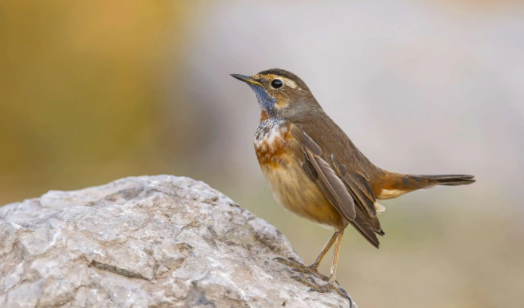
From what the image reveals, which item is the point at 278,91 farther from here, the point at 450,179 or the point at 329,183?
the point at 450,179

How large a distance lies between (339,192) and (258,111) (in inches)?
241

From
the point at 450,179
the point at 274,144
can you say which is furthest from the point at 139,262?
the point at 450,179

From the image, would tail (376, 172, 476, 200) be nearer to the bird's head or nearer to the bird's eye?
the bird's head

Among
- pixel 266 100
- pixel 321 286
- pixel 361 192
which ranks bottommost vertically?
pixel 321 286

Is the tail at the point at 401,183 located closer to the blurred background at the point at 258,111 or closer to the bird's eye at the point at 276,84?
the bird's eye at the point at 276,84

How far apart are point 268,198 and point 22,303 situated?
5.99m

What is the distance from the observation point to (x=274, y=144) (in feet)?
15.9

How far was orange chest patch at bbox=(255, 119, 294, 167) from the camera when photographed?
4789mm

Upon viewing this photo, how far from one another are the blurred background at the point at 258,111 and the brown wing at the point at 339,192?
3489 mm

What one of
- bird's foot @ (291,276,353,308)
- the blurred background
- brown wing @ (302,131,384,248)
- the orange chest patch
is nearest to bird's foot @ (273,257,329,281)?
bird's foot @ (291,276,353,308)

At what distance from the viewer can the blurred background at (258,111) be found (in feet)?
28.9

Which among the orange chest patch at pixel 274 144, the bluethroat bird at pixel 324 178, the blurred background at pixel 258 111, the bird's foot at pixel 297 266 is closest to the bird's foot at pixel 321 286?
the bluethroat bird at pixel 324 178

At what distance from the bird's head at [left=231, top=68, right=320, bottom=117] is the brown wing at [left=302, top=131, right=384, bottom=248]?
1.93ft

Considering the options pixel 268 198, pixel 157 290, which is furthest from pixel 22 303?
pixel 268 198
